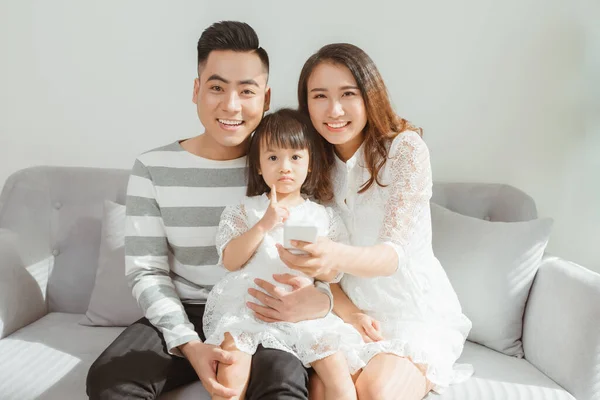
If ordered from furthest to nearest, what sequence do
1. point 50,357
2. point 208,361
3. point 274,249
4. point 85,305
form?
1. point 85,305
2. point 50,357
3. point 274,249
4. point 208,361

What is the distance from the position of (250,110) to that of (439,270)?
716mm

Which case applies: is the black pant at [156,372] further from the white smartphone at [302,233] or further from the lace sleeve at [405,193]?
the lace sleeve at [405,193]

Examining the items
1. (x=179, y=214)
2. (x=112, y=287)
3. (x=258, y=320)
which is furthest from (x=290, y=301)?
(x=112, y=287)

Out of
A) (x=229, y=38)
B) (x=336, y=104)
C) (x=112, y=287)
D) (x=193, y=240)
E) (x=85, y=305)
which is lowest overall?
(x=85, y=305)

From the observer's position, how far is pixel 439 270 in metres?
1.70

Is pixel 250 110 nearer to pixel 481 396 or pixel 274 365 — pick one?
pixel 274 365

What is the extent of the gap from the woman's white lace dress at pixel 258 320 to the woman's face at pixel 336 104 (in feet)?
0.71

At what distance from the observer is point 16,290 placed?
1.84 m

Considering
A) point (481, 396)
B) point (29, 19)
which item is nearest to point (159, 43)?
point (29, 19)

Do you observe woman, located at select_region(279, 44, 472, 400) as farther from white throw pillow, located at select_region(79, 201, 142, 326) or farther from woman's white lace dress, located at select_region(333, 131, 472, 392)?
white throw pillow, located at select_region(79, 201, 142, 326)

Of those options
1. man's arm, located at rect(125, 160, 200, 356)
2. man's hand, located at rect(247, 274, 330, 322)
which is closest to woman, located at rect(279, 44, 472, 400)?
man's hand, located at rect(247, 274, 330, 322)

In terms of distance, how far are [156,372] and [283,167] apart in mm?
614

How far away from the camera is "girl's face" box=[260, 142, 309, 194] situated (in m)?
1.57

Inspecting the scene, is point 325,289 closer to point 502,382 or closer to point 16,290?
point 502,382
